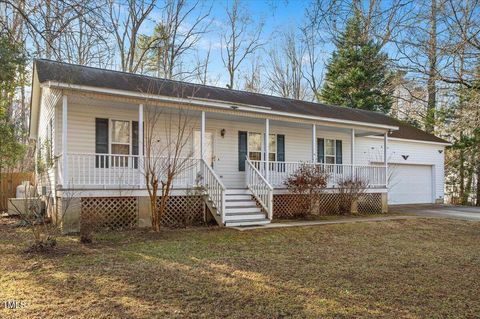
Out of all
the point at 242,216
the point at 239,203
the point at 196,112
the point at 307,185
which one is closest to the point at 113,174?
the point at 196,112

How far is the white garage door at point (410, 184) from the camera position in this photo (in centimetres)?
1891

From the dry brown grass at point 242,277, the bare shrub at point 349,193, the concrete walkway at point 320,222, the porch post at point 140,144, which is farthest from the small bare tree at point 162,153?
the bare shrub at point 349,193

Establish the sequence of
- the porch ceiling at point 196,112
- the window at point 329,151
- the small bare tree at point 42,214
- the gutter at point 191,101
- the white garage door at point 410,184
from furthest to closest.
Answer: the white garage door at point 410,184 < the window at point 329,151 < the porch ceiling at point 196,112 < the gutter at point 191,101 < the small bare tree at point 42,214

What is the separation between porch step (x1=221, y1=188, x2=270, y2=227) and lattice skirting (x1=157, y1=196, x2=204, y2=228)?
93cm

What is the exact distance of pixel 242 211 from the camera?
36.5 feet

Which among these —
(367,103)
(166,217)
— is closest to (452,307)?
(166,217)

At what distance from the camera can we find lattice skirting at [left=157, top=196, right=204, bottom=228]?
10859 mm

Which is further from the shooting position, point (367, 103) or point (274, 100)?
point (367, 103)

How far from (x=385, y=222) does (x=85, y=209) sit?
29.4 ft

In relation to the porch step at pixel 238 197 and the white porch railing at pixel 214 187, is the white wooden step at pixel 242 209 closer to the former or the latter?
the white porch railing at pixel 214 187

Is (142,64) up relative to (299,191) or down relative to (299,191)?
up

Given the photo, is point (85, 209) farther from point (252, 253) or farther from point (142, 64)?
point (142, 64)

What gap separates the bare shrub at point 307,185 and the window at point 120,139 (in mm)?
5280

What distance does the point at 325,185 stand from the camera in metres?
12.9
